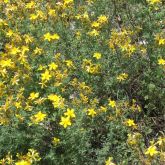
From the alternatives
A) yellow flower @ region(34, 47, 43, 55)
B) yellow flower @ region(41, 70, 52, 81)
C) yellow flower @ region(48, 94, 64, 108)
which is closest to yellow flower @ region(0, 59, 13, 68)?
yellow flower @ region(34, 47, 43, 55)

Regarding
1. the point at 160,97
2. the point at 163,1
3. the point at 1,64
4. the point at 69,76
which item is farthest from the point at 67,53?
the point at 163,1

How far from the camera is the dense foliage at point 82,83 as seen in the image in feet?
15.2

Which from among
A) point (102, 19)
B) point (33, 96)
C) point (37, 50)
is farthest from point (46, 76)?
point (102, 19)

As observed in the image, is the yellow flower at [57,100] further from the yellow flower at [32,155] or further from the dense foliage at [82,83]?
the yellow flower at [32,155]

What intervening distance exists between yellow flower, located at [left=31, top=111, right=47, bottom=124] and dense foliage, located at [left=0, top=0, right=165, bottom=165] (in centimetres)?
1

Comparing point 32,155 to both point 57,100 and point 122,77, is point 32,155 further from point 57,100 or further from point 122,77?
point 122,77

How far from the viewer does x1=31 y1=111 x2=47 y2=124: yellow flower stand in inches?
177

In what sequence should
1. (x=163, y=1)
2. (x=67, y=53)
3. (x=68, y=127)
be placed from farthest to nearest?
(x=163, y=1)
(x=67, y=53)
(x=68, y=127)

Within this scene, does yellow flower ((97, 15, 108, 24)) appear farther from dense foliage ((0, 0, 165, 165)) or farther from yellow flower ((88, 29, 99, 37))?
yellow flower ((88, 29, 99, 37))

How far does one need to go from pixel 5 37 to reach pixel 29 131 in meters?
2.23

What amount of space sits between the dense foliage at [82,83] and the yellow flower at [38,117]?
0.4 inches

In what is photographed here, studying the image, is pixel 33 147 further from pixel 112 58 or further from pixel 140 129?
pixel 112 58

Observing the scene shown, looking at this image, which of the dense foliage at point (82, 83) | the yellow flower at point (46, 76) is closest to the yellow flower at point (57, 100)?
the dense foliage at point (82, 83)

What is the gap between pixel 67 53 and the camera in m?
5.82
